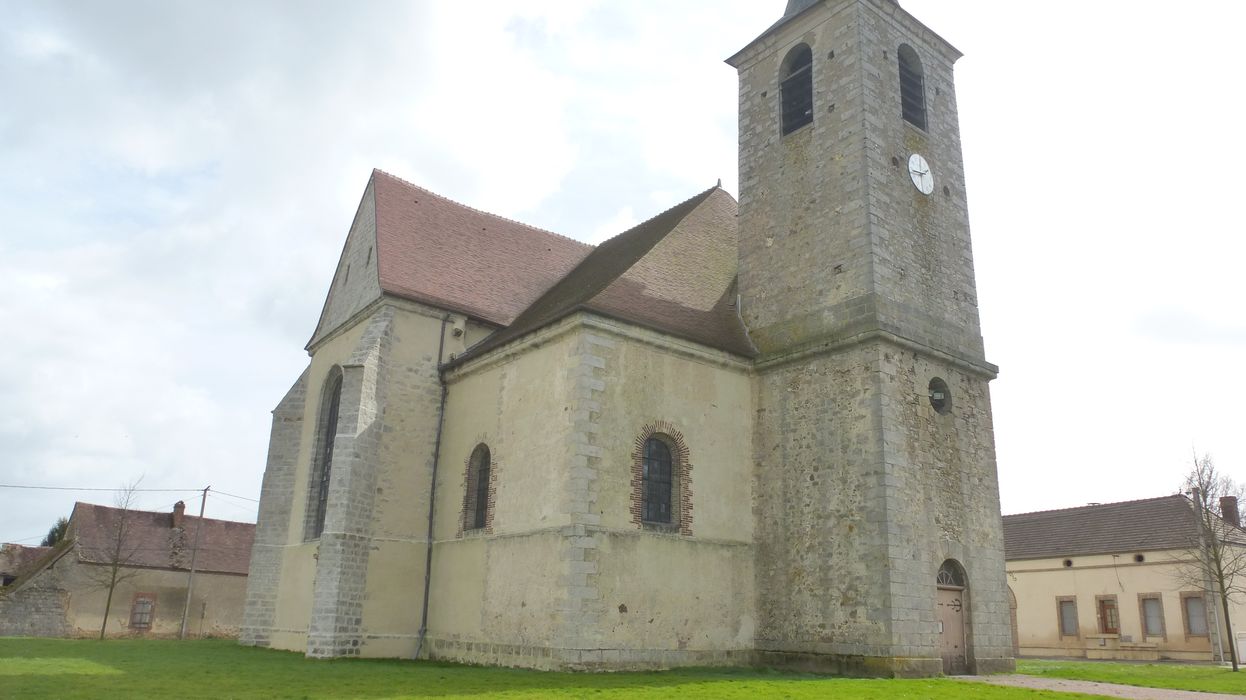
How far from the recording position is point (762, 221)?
19484 millimetres

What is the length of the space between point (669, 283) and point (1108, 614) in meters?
21.9

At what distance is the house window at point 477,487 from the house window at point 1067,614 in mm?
23702

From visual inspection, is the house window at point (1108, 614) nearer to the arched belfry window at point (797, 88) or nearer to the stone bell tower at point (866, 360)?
the stone bell tower at point (866, 360)

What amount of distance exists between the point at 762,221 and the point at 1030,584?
21.2 meters

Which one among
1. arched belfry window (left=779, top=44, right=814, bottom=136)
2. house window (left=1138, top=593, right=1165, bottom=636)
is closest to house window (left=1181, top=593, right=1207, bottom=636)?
house window (left=1138, top=593, right=1165, bottom=636)

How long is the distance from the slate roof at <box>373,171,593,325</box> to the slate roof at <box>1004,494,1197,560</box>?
58.3 feet

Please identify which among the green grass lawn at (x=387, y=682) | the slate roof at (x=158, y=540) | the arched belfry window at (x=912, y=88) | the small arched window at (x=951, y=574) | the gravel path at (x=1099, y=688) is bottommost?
the green grass lawn at (x=387, y=682)

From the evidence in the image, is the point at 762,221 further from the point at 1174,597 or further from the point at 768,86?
the point at 1174,597

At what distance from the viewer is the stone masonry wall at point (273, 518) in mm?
20562

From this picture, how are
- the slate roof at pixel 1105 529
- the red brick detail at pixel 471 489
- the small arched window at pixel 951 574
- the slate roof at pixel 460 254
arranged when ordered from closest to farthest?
the small arched window at pixel 951 574 → the red brick detail at pixel 471 489 → the slate roof at pixel 460 254 → the slate roof at pixel 1105 529

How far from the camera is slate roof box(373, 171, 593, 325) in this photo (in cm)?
2017

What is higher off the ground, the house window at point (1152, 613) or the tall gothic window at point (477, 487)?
the tall gothic window at point (477, 487)

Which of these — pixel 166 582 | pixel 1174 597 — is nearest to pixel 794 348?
pixel 1174 597

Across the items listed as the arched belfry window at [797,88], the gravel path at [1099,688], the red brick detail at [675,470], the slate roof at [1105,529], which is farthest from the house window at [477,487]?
the slate roof at [1105,529]
